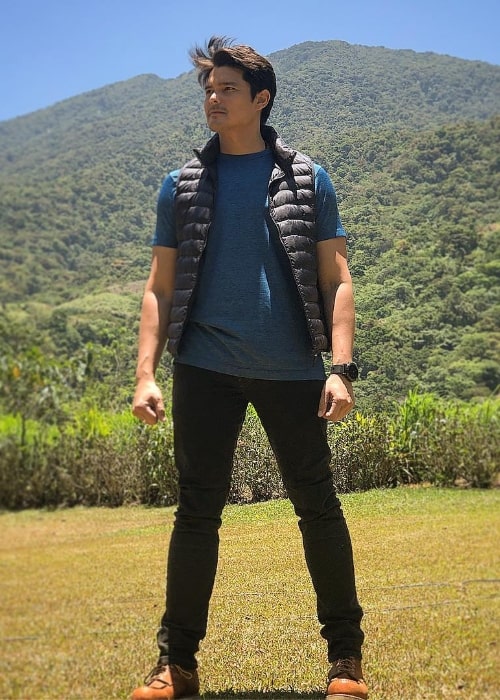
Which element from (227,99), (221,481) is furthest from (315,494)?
(227,99)

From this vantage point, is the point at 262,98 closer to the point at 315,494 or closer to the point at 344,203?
the point at 344,203

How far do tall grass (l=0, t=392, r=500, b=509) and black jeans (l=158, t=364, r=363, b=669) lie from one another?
1.73 feet

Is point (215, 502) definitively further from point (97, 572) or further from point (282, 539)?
point (97, 572)

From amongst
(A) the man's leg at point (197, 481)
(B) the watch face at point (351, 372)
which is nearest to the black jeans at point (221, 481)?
(A) the man's leg at point (197, 481)

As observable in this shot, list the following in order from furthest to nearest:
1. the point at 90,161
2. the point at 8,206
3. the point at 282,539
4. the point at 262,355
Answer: the point at 90,161 → the point at 8,206 → the point at 282,539 → the point at 262,355

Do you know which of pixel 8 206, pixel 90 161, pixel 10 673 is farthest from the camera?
pixel 90 161

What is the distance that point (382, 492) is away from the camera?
2.83 meters

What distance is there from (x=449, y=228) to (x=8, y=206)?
164cm

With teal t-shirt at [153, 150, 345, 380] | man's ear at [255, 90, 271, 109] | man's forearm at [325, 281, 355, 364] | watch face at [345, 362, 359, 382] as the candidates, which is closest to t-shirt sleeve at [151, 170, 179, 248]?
teal t-shirt at [153, 150, 345, 380]

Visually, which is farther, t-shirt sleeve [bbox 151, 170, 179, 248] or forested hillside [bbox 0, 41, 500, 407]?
forested hillside [bbox 0, 41, 500, 407]

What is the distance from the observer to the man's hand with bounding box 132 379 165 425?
6.43ft

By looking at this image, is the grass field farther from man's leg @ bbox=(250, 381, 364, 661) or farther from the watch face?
the watch face

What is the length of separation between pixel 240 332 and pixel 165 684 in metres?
0.88

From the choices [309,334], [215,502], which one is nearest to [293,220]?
[309,334]
